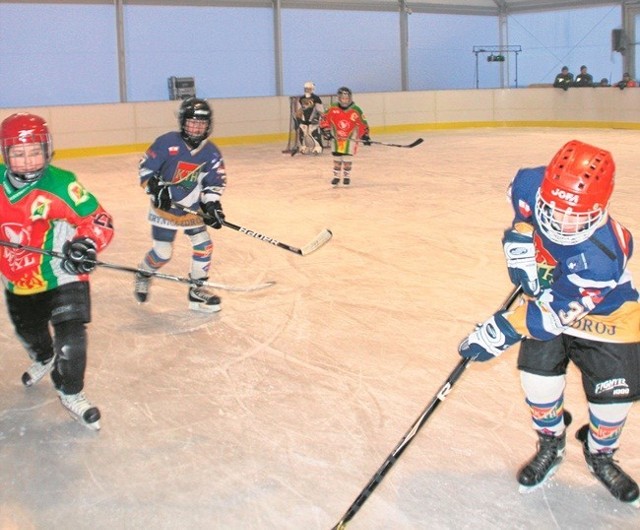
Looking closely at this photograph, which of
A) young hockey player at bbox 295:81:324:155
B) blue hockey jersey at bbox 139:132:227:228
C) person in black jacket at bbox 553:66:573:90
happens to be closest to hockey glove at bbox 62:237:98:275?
blue hockey jersey at bbox 139:132:227:228

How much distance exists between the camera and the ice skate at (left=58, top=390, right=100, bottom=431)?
9.92 ft

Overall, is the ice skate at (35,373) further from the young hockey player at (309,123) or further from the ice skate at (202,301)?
the young hockey player at (309,123)

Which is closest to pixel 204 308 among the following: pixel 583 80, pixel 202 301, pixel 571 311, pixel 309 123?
pixel 202 301

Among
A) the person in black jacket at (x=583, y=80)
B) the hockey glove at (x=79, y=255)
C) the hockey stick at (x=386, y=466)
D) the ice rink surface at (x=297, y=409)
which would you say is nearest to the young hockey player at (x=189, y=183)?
the ice rink surface at (x=297, y=409)

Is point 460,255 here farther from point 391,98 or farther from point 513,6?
point 513,6

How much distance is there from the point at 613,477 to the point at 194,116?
2655 millimetres

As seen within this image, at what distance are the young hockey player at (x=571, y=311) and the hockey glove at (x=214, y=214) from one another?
2137 millimetres

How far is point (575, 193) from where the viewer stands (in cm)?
211

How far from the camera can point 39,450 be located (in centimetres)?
289

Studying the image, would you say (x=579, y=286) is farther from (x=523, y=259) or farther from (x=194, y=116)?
(x=194, y=116)

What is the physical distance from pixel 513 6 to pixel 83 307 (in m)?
18.0

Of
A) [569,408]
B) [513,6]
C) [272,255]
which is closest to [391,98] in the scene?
[513,6]

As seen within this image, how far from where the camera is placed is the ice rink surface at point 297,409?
2.47m

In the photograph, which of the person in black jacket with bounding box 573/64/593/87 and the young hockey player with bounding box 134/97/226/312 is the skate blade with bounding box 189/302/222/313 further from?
the person in black jacket with bounding box 573/64/593/87
